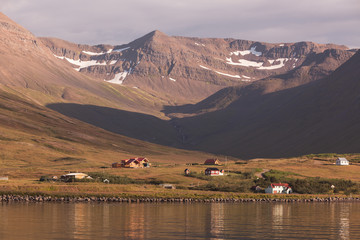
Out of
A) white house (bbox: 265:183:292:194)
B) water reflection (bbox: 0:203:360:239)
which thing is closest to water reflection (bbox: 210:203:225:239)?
water reflection (bbox: 0:203:360:239)

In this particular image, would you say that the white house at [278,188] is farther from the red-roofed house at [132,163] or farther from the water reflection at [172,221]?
the red-roofed house at [132,163]

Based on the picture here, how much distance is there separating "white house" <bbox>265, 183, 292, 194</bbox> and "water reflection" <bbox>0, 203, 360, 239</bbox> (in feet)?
84.0

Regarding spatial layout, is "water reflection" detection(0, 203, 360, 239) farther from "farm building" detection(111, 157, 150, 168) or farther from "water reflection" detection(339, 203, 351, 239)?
"farm building" detection(111, 157, 150, 168)

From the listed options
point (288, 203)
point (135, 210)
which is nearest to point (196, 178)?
point (288, 203)

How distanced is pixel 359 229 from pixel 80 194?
50.8 m

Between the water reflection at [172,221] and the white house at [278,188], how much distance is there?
25603 mm

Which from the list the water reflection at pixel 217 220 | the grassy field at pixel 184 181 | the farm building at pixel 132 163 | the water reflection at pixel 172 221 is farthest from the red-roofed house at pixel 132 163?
the water reflection at pixel 172 221

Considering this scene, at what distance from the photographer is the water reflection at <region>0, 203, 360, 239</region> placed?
2124 inches

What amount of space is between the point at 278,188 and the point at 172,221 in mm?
55299

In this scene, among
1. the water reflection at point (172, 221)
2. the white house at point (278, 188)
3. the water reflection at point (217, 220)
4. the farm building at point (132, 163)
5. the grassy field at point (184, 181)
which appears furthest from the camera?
the farm building at point (132, 163)

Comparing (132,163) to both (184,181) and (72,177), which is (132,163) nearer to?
(184,181)

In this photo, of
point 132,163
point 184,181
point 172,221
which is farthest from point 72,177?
point 172,221

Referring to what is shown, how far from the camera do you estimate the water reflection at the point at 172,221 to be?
177 ft

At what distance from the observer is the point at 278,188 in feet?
381
